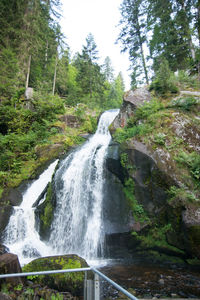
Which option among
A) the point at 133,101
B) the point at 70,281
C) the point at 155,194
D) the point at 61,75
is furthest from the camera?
the point at 61,75

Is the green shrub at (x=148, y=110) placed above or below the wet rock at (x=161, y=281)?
above

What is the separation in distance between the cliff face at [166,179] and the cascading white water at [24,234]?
4158mm

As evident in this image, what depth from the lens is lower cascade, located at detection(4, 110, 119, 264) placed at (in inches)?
295

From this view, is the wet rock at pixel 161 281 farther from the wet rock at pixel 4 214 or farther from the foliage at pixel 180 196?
the wet rock at pixel 4 214

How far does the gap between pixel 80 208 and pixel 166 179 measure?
4.23 metres

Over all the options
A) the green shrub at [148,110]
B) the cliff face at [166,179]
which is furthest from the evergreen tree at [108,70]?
the cliff face at [166,179]

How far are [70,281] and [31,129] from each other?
13050 millimetres

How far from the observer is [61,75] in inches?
975

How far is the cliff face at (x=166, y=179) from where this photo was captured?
20.4ft

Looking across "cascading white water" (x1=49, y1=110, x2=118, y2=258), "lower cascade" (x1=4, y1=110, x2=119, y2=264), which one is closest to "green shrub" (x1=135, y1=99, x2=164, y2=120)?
"cascading white water" (x1=49, y1=110, x2=118, y2=258)

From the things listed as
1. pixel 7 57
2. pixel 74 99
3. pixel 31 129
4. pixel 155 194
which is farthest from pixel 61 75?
pixel 155 194

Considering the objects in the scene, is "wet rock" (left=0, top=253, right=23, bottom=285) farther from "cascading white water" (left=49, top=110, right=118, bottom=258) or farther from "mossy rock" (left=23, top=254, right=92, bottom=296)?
"cascading white water" (left=49, top=110, right=118, bottom=258)

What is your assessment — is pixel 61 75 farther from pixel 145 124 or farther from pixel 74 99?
pixel 145 124

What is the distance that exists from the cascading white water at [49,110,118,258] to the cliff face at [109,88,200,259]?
1322 millimetres
